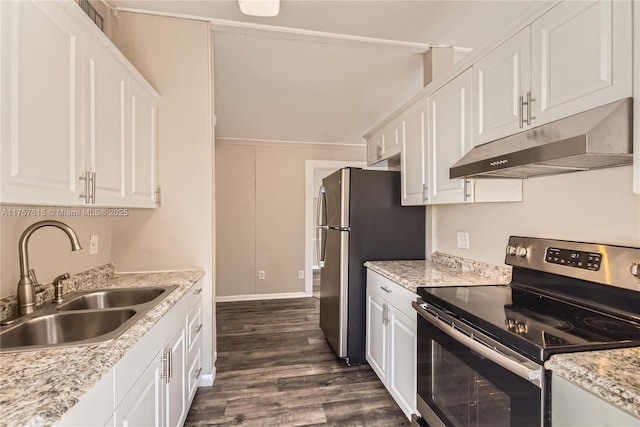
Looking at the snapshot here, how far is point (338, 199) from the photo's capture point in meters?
2.62

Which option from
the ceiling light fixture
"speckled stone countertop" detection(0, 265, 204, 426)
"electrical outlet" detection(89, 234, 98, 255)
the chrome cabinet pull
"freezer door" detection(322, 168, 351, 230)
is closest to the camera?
"speckled stone countertop" detection(0, 265, 204, 426)

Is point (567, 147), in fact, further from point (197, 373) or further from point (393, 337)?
point (197, 373)

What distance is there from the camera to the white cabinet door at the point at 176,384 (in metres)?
1.44

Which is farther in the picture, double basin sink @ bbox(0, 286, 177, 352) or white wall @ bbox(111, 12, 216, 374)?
white wall @ bbox(111, 12, 216, 374)

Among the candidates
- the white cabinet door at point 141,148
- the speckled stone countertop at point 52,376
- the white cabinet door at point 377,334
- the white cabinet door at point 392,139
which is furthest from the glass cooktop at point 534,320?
the white cabinet door at point 141,148

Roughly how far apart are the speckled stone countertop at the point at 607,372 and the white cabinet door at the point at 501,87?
95 centimetres

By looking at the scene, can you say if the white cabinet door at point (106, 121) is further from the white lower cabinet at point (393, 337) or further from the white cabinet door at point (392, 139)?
the white cabinet door at point (392, 139)

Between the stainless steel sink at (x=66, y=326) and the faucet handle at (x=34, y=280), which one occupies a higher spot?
the faucet handle at (x=34, y=280)

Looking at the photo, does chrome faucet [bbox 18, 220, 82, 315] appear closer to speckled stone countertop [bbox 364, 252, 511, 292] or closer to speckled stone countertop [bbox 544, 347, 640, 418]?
speckled stone countertop [bbox 364, 252, 511, 292]

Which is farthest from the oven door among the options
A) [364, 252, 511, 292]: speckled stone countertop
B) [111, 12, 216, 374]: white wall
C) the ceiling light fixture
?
the ceiling light fixture

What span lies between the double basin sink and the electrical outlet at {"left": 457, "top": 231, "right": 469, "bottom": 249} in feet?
6.40

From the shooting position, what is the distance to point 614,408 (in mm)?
735

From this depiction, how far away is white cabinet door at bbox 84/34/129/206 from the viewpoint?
1.32m

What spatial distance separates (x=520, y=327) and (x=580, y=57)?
3.33ft
